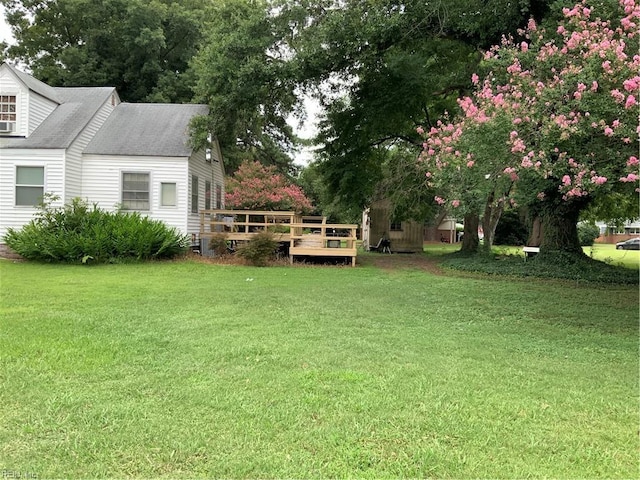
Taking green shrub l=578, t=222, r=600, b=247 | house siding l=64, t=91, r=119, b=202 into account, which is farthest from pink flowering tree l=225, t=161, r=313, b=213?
green shrub l=578, t=222, r=600, b=247

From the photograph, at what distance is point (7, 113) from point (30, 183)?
8.17ft

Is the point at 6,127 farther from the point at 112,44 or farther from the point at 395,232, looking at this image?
the point at 395,232

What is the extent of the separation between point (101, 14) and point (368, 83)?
1715 centimetres

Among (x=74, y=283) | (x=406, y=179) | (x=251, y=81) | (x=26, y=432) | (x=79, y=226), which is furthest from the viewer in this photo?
(x=406, y=179)

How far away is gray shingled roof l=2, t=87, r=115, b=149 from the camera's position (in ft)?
46.6

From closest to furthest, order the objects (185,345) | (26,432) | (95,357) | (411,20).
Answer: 1. (26,432)
2. (95,357)
3. (185,345)
4. (411,20)

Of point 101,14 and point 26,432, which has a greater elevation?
point 101,14

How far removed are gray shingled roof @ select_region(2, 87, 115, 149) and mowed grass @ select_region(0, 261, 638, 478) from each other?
8.41m

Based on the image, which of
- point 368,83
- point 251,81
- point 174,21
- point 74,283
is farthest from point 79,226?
point 174,21

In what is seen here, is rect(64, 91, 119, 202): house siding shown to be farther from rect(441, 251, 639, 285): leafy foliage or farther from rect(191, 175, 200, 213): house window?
rect(441, 251, 639, 285): leafy foliage

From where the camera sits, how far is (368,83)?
14508 mm

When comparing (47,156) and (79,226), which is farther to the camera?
(47,156)

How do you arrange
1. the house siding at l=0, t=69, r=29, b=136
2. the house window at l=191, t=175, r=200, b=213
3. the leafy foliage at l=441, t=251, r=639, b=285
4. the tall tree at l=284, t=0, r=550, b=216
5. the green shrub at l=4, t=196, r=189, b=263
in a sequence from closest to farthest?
the tall tree at l=284, t=0, r=550, b=216 → the leafy foliage at l=441, t=251, r=639, b=285 → the green shrub at l=4, t=196, r=189, b=263 → the house siding at l=0, t=69, r=29, b=136 → the house window at l=191, t=175, r=200, b=213

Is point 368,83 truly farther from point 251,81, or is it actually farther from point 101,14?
point 101,14
